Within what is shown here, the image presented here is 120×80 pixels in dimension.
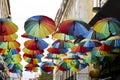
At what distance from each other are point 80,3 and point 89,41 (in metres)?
19.4

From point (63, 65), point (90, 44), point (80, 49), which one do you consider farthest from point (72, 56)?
point (90, 44)

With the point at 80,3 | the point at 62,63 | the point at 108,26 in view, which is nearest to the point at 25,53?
the point at 62,63

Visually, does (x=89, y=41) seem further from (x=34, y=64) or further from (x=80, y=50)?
(x=34, y=64)

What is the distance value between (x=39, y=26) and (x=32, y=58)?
6209 mm

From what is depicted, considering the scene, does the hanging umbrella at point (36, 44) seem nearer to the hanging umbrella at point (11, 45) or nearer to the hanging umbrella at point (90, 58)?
the hanging umbrella at point (11, 45)

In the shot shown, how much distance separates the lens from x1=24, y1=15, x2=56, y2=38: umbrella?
13945mm

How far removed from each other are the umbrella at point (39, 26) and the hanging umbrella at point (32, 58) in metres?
5.37

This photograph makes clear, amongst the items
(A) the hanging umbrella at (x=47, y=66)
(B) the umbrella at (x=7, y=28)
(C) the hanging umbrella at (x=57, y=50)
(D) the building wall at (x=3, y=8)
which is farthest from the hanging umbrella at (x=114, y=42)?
(D) the building wall at (x=3, y=8)

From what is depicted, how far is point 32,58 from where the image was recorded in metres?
20.3

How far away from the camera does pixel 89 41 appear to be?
14.8 meters

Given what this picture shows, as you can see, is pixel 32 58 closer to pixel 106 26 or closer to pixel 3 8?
pixel 106 26

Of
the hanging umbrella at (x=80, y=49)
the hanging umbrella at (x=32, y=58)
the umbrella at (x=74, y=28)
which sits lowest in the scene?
the hanging umbrella at (x=32, y=58)

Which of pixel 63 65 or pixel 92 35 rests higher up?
pixel 92 35

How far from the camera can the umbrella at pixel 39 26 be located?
13.9 meters
